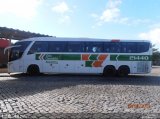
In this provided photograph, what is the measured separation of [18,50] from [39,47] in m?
1.83

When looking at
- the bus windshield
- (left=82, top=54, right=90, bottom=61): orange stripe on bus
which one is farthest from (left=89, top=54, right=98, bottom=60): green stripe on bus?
the bus windshield

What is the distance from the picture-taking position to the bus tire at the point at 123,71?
2716cm

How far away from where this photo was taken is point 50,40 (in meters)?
27.6

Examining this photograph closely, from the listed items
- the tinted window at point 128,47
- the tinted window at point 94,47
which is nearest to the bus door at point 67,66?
the tinted window at point 94,47

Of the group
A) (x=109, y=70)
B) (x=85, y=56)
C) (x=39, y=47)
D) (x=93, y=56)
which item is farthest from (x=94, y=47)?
(x=39, y=47)

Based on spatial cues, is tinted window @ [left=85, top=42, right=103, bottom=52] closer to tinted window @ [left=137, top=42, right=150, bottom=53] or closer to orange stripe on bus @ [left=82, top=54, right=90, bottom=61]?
orange stripe on bus @ [left=82, top=54, right=90, bottom=61]

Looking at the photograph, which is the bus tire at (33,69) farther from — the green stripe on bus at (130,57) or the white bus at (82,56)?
the green stripe on bus at (130,57)

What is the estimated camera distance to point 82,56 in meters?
27.3

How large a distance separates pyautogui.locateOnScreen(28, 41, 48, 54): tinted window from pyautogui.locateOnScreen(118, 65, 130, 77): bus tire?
19.9 feet

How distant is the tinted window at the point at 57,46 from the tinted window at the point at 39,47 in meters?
0.40

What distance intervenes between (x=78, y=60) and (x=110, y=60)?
252 centimetres

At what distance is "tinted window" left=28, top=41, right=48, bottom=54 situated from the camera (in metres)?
27.5

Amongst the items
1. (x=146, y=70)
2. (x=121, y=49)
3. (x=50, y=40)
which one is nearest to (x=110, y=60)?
(x=121, y=49)

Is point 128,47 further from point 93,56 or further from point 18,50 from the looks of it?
point 18,50
